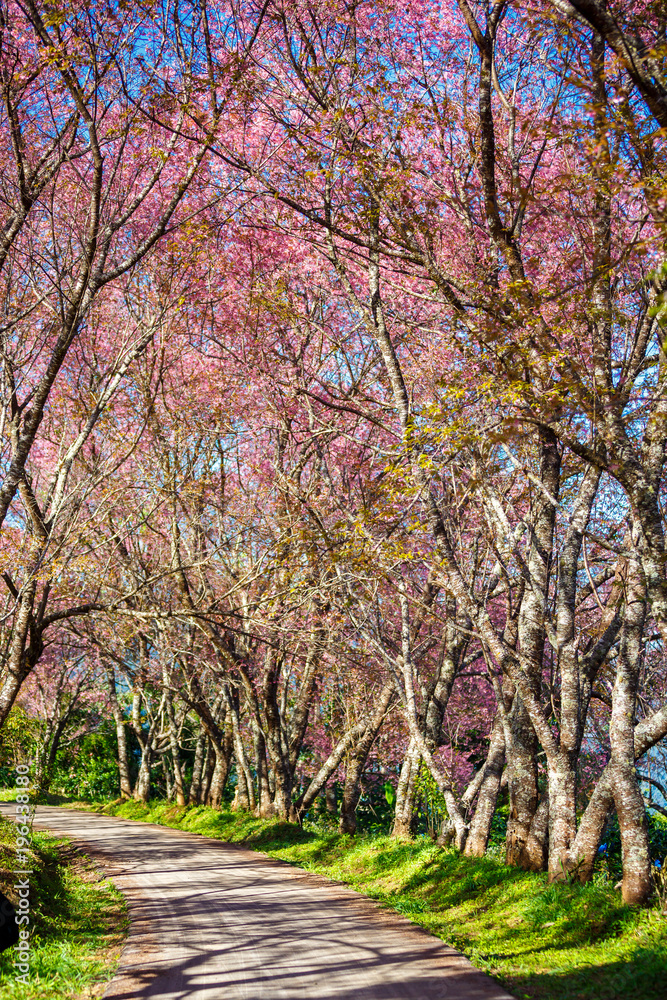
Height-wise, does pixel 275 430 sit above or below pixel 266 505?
above

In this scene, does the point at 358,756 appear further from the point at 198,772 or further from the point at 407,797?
the point at 198,772

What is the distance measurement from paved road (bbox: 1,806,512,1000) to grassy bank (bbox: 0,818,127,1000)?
0.72ft

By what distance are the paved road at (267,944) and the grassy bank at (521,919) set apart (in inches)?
14.5

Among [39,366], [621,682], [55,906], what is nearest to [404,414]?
[621,682]

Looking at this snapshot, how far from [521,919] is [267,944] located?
2.49m

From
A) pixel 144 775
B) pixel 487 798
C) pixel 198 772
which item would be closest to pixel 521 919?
pixel 487 798

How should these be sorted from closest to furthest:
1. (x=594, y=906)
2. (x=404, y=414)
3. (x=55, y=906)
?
(x=594, y=906)
(x=55, y=906)
(x=404, y=414)

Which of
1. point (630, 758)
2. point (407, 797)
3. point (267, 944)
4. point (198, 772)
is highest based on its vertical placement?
point (630, 758)

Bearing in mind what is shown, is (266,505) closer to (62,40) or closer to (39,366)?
(39,366)

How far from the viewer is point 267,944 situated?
7.54 m

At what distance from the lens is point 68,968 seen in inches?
257

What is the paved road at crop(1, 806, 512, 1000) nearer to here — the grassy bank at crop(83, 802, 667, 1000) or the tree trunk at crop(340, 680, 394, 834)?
the grassy bank at crop(83, 802, 667, 1000)

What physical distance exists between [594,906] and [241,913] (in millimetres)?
3940

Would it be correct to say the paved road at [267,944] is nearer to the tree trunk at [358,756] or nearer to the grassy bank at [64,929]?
the grassy bank at [64,929]
